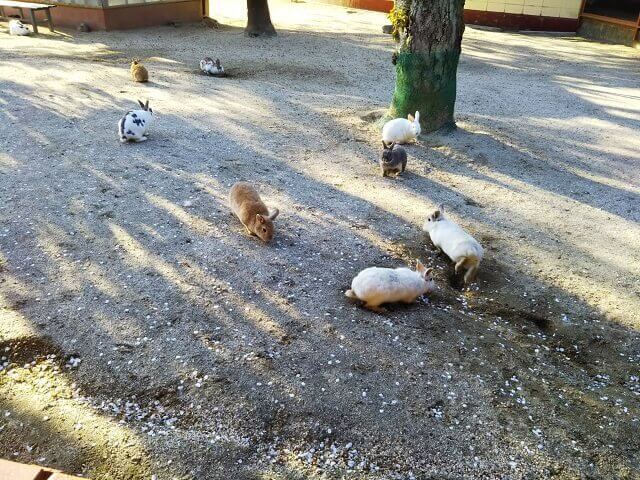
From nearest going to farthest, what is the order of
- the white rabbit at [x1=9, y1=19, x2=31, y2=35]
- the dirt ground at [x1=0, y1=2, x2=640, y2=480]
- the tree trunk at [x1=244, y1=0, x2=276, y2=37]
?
the dirt ground at [x1=0, y1=2, x2=640, y2=480] < the white rabbit at [x1=9, y1=19, x2=31, y2=35] < the tree trunk at [x1=244, y1=0, x2=276, y2=37]

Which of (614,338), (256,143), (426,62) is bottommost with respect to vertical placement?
(614,338)

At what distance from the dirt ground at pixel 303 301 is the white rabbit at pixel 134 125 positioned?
7.4 inches

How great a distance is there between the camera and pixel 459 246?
4516mm

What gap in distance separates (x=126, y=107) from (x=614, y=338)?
23.1 feet

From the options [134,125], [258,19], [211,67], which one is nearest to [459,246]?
[134,125]

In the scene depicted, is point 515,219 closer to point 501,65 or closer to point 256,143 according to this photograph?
point 256,143

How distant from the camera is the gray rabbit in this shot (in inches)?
247

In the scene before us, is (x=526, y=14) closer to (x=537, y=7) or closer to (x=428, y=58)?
(x=537, y=7)

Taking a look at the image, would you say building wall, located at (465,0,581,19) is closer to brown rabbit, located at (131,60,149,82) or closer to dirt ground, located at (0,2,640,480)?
dirt ground, located at (0,2,640,480)

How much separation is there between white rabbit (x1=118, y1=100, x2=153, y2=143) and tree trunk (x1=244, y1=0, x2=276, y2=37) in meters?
8.29

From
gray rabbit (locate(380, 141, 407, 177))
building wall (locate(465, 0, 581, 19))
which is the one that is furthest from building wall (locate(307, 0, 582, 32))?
gray rabbit (locate(380, 141, 407, 177))

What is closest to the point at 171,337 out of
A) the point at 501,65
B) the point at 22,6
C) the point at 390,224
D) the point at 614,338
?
the point at 390,224

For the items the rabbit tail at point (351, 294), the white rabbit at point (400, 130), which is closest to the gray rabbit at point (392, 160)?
the white rabbit at point (400, 130)

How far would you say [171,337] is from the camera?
12.1 feet
